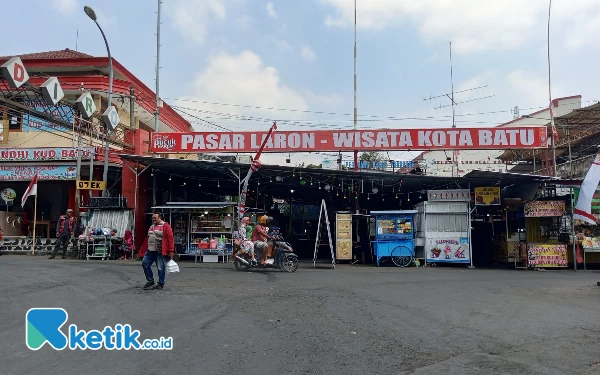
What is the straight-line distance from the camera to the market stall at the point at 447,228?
16734 mm

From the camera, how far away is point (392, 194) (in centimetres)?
2184

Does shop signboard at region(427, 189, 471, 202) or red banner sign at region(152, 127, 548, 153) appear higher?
red banner sign at region(152, 127, 548, 153)

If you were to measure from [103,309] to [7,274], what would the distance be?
557 centimetres

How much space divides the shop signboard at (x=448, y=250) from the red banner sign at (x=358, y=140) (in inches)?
150

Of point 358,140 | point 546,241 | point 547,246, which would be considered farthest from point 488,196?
point 358,140

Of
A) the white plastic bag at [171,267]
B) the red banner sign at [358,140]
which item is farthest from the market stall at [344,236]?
the white plastic bag at [171,267]

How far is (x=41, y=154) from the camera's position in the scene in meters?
21.5

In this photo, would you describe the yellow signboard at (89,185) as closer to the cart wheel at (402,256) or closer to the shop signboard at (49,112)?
the shop signboard at (49,112)

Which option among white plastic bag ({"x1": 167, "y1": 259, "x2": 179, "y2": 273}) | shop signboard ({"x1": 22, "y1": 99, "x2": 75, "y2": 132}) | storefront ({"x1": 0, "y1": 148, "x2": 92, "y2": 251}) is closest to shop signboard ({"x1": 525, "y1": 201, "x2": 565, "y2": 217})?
white plastic bag ({"x1": 167, "y1": 259, "x2": 179, "y2": 273})

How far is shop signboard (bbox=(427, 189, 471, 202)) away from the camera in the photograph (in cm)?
1689

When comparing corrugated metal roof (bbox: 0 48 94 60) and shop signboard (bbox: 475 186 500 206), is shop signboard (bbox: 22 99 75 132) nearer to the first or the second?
corrugated metal roof (bbox: 0 48 94 60)

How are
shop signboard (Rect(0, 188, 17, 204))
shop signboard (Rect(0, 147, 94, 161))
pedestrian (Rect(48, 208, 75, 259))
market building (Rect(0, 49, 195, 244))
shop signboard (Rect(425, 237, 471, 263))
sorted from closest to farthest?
shop signboard (Rect(425, 237, 471, 263))
pedestrian (Rect(48, 208, 75, 259))
market building (Rect(0, 49, 195, 244))
shop signboard (Rect(0, 147, 94, 161))
shop signboard (Rect(0, 188, 17, 204))

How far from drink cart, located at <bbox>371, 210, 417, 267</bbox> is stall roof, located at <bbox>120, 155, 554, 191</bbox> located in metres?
1.53

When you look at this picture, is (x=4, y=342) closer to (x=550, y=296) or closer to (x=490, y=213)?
(x=550, y=296)
